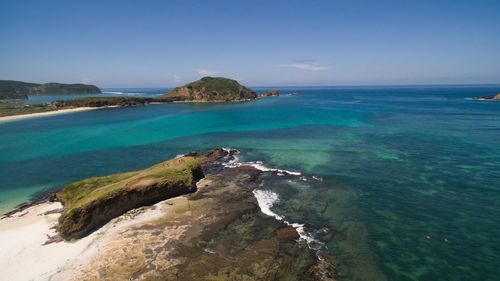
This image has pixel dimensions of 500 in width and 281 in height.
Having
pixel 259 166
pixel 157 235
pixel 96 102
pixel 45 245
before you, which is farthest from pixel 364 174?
pixel 96 102

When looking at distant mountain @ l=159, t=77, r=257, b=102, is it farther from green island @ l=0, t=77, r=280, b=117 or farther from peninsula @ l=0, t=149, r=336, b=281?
peninsula @ l=0, t=149, r=336, b=281

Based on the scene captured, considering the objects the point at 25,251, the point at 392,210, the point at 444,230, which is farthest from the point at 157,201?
the point at 444,230

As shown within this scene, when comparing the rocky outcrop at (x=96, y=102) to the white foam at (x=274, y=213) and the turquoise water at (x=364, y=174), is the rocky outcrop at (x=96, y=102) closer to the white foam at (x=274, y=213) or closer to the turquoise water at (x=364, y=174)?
the turquoise water at (x=364, y=174)

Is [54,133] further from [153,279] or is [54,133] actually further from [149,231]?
[153,279]

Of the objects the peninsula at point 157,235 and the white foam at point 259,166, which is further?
the white foam at point 259,166

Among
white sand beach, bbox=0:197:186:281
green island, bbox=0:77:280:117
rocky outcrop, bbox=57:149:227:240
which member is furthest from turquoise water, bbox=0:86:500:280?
green island, bbox=0:77:280:117

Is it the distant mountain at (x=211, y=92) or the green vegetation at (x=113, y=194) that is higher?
the distant mountain at (x=211, y=92)

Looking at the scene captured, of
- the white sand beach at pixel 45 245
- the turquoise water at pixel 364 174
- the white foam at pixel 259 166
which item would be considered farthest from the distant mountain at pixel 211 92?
the white sand beach at pixel 45 245
